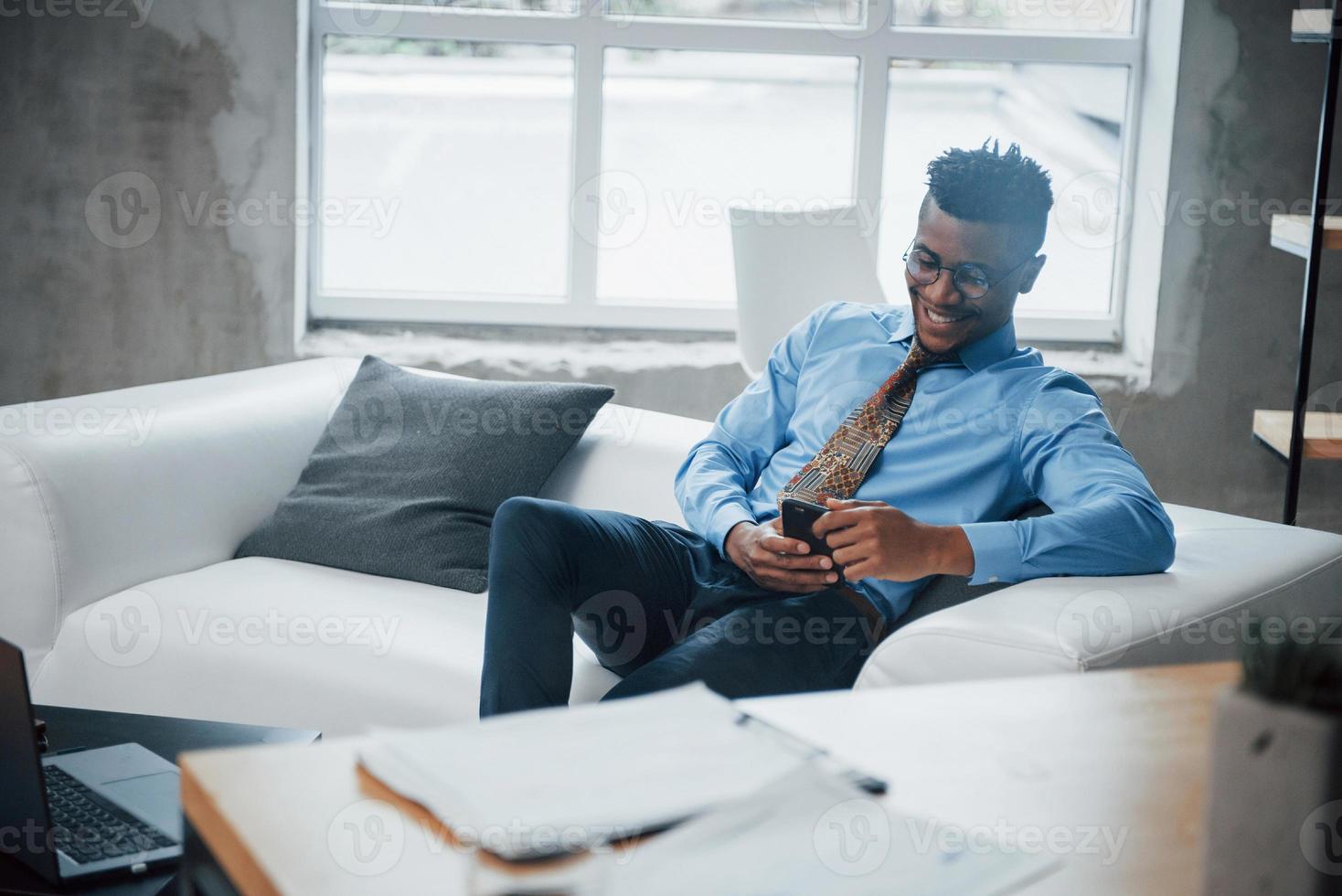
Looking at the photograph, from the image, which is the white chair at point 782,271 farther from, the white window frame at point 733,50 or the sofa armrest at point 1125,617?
the sofa armrest at point 1125,617

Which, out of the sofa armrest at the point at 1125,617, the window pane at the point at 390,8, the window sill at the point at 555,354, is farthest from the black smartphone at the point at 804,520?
the window pane at the point at 390,8

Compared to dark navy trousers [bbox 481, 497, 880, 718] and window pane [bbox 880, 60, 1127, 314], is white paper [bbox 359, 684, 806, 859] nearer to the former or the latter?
dark navy trousers [bbox 481, 497, 880, 718]

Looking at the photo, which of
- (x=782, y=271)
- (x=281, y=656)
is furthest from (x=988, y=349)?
(x=782, y=271)

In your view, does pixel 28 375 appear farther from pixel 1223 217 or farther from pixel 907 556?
pixel 1223 217

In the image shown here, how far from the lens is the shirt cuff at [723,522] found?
1847mm

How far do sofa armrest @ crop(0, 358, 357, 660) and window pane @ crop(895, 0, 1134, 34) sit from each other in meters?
2.06

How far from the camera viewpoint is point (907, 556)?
64.2 inches

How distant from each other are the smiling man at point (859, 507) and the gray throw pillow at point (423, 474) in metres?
0.30

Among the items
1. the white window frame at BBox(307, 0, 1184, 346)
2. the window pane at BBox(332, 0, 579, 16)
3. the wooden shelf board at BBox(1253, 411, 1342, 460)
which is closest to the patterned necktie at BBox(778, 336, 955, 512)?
the wooden shelf board at BBox(1253, 411, 1342, 460)

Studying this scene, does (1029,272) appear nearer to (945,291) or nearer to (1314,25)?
(945,291)

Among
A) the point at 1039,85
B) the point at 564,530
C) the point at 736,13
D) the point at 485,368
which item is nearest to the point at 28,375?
the point at 485,368

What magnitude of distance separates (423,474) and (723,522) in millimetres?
555

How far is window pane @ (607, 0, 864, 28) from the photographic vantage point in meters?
3.53

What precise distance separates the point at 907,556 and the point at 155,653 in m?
1.08
